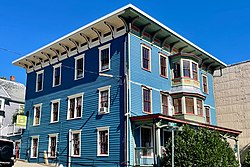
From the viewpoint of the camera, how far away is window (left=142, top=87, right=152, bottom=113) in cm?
2109

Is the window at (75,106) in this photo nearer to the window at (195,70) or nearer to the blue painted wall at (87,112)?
the blue painted wall at (87,112)

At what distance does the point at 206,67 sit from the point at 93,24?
43.2 ft

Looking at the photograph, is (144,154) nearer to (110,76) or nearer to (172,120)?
(172,120)

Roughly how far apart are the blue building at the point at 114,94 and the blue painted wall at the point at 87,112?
7 centimetres

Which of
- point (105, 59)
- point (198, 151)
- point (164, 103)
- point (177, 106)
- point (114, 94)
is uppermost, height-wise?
point (105, 59)

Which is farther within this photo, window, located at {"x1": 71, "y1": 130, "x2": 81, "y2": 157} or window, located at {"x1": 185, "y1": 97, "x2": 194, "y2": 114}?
window, located at {"x1": 185, "y1": 97, "x2": 194, "y2": 114}

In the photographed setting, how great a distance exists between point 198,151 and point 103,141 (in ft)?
22.4

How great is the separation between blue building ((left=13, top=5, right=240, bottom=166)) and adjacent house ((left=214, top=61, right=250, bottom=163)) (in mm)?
3660

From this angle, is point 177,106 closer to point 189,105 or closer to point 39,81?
point 189,105

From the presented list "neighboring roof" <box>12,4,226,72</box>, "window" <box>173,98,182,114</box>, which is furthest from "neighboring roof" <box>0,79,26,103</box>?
"window" <box>173,98,182,114</box>

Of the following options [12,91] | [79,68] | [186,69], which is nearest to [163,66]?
[186,69]

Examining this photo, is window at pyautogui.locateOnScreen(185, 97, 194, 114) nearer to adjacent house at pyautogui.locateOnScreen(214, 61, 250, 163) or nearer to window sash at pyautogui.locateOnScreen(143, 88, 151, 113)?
window sash at pyautogui.locateOnScreen(143, 88, 151, 113)

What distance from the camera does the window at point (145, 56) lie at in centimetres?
2188

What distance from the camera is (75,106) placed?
23.5m
